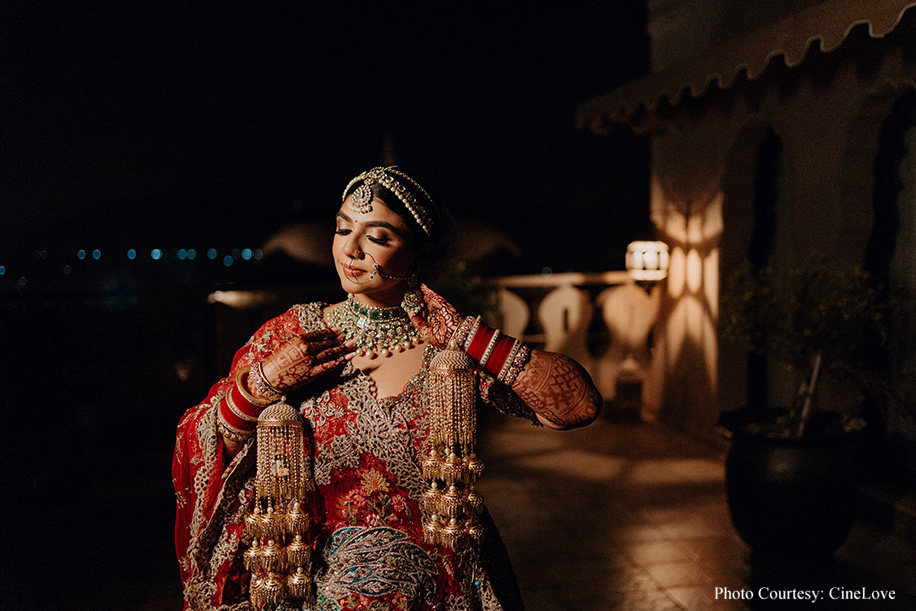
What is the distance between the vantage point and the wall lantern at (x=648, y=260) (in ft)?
19.9

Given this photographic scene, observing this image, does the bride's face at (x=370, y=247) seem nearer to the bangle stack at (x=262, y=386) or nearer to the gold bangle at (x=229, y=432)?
the bangle stack at (x=262, y=386)

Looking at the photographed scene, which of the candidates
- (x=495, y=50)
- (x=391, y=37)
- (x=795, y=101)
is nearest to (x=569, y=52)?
(x=495, y=50)

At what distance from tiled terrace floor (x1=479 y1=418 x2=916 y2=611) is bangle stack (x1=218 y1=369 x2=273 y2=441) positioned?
2140 mm

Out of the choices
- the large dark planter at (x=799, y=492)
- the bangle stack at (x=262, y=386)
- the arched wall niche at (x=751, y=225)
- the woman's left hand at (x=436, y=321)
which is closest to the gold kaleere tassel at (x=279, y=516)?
the bangle stack at (x=262, y=386)

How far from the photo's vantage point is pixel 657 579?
145 inches

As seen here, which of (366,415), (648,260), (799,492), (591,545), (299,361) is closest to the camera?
(299,361)

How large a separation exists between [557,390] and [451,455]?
30 cm

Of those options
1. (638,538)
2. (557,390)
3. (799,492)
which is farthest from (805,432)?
(557,390)

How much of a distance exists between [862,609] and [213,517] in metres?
3.01

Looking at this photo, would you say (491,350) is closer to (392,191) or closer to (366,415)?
(366,415)

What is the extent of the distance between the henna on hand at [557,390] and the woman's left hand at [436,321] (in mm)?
212

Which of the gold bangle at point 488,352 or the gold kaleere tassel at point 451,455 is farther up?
the gold bangle at point 488,352

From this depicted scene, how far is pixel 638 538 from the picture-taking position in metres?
4.16

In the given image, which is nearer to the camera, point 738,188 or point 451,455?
point 451,455
